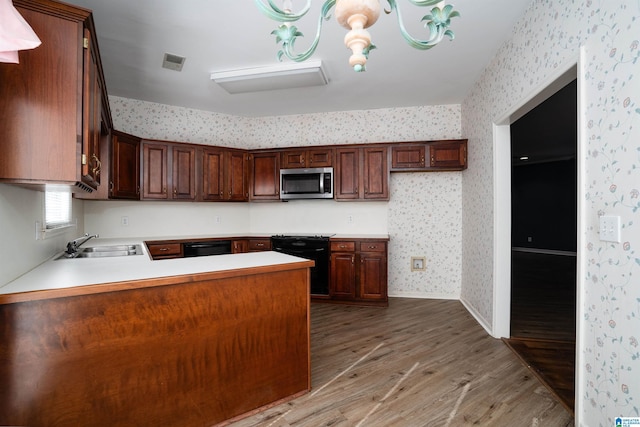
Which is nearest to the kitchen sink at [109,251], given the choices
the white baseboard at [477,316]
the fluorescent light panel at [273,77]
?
the fluorescent light panel at [273,77]

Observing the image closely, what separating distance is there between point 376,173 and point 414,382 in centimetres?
264

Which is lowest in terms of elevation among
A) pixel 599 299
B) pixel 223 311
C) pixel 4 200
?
pixel 223 311

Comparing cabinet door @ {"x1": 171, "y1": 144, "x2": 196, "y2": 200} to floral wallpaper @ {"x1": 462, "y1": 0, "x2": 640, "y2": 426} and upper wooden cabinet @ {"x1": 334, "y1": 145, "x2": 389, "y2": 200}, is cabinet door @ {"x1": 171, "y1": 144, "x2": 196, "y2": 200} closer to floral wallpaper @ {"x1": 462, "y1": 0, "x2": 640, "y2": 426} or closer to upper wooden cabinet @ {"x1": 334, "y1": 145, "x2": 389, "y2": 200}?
upper wooden cabinet @ {"x1": 334, "y1": 145, "x2": 389, "y2": 200}

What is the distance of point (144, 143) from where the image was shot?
3.79m

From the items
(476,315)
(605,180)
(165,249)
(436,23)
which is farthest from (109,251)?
(476,315)

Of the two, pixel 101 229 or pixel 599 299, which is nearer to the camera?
pixel 599 299

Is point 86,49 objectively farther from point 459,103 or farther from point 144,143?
point 459,103

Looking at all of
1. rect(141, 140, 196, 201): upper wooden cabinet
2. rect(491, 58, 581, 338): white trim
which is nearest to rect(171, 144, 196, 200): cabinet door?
rect(141, 140, 196, 201): upper wooden cabinet

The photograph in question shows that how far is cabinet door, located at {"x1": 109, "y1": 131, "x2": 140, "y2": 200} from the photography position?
3.37 metres

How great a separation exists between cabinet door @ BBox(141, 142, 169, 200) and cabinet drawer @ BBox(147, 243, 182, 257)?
638 mm

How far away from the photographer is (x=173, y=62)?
10.1ft

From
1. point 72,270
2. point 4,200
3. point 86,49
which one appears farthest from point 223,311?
point 86,49

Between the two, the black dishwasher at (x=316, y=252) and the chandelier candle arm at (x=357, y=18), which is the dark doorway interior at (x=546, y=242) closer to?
the black dishwasher at (x=316, y=252)

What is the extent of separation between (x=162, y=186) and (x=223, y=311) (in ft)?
9.31
